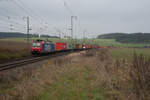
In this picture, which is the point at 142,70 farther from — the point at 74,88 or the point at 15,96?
the point at 15,96

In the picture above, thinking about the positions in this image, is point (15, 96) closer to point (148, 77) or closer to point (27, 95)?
point (27, 95)

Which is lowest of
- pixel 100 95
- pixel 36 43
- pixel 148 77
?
pixel 100 95

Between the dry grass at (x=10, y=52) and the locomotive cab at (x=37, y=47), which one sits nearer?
the dry grass at (x=10, y=52)

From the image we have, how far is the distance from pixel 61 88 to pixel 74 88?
0.69 meters

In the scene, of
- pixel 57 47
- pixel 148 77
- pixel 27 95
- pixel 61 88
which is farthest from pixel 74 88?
pixel 57 47

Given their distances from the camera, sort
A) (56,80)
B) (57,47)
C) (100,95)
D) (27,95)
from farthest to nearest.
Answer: (57,47), (56,80), (100,95), (27,95)

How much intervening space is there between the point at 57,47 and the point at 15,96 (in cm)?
2980

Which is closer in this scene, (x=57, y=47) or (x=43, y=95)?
(x=43, y=95)

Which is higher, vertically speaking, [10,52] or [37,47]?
[37,47]

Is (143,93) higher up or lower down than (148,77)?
lower down

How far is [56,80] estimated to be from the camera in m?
7.67

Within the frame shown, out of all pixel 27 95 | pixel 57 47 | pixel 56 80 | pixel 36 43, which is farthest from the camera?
pixel 57 47

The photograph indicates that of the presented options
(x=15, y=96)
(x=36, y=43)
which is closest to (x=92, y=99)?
(x=15, y=96)

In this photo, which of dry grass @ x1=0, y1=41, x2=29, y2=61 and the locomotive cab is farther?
the locomotive cab
